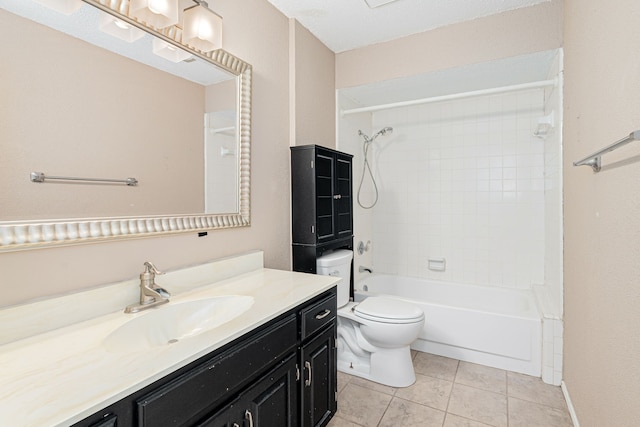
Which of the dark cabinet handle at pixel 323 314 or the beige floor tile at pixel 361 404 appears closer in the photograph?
the dark cabinet handle at pixel 323 314

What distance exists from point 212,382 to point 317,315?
0.62 m

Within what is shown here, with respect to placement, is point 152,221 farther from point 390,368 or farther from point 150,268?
point 390,368

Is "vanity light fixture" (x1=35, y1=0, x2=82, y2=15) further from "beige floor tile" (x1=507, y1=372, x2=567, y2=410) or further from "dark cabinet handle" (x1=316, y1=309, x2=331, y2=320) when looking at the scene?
"beige floor tile" (x1=507, y1=372, x2=567, y2=410)

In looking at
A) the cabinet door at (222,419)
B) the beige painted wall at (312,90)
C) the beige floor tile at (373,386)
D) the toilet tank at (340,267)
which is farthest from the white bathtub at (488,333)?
the cabinet door at (222,419)

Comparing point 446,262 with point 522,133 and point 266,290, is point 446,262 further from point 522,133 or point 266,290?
point 266,290

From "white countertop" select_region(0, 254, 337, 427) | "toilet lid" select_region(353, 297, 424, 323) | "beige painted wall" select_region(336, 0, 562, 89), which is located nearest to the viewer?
"white countertop" select_region(0, 254, 337, 427)

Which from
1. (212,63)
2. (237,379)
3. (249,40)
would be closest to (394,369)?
(237,379)

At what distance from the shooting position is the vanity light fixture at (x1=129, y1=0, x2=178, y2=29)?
1216 mm

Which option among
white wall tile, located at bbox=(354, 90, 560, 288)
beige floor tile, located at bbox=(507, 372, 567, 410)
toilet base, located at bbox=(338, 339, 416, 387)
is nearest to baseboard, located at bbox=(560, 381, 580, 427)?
beige floor tile, located at bbox=(507, 372, 567, 410)

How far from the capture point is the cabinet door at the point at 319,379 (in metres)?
1.37

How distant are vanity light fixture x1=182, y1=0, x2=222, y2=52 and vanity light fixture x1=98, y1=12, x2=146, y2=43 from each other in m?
0.21

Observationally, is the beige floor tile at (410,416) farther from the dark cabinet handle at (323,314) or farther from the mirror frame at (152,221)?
the mirror frame at (152,221)

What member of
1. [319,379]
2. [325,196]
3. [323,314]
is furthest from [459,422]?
[325,196]

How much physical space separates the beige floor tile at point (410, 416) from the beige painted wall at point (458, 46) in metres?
2.29
